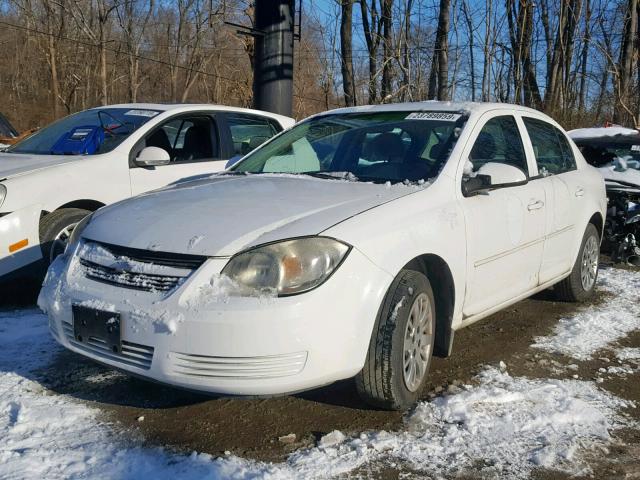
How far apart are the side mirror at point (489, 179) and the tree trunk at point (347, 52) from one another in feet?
54.5

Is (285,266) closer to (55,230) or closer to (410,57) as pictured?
(55,230)

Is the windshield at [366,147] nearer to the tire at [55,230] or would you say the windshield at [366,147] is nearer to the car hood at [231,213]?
the car hood at [231,213]

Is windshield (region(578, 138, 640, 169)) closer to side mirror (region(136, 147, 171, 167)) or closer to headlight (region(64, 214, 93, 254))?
side mirror (region(136, 147, 171, 167))

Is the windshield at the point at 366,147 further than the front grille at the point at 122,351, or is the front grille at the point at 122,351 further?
the windshield at the point at 366,147

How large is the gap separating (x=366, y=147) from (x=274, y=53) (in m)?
6.55

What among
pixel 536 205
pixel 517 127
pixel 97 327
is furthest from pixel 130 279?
pixel 517 127

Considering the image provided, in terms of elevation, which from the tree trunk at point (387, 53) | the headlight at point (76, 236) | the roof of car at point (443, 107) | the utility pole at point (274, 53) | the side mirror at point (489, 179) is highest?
the tree trunk at point (387, 53)

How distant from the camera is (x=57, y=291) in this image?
3.27 metres

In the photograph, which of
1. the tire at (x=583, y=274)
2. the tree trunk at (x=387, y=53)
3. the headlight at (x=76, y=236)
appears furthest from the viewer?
the tree trunk at (x=387, y=53)

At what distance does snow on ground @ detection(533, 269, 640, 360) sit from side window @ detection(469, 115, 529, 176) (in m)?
1.19

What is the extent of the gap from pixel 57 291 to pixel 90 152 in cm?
290

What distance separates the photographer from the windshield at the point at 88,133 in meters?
5.95

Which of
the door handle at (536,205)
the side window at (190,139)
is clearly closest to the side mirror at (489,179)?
the door handle at (536,205)

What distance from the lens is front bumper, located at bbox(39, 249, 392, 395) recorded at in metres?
2.80
